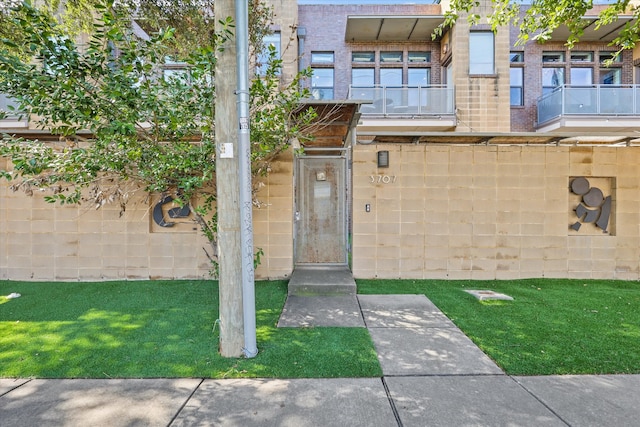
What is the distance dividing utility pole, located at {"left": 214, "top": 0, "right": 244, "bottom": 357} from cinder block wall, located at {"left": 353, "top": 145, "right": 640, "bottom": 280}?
3425 mm

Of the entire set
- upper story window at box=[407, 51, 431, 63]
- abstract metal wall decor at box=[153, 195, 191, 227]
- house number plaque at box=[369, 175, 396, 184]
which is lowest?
abstract metal wall decor at box=[153, 195, 191, 227]

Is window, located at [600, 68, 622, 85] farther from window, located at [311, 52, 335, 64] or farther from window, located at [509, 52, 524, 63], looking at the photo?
window, located at [311, 52, 335, 64]

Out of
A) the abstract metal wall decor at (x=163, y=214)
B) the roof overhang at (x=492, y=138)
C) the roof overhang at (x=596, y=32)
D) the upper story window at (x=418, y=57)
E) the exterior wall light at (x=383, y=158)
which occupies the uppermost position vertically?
the roof overhang at (x=596, y=32)

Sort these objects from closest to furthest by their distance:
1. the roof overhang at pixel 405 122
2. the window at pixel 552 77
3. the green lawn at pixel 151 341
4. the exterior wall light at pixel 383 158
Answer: the green lawn at pixel 151 341 → the exterior wall light at pixel 383 158 → the roof overhang at pixel 405 122 → the window at pixel 552 77

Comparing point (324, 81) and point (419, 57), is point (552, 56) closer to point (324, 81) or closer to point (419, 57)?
point (419, 57)

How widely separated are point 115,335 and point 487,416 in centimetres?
399

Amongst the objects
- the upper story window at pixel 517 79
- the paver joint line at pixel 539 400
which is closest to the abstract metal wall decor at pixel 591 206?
the paver joint line at pixel 539 400

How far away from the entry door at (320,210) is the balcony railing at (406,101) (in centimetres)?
497

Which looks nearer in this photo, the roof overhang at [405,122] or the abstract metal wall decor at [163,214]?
the abstract metal wall decor at [163,214]

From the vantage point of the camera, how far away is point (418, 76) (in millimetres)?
12805

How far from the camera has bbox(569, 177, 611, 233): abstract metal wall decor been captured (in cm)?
647

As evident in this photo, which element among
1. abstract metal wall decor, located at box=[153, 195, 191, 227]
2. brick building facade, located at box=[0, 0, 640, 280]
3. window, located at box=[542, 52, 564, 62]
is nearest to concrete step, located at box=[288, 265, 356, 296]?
brick building facade, located at box=[0, 0, 640, 280]

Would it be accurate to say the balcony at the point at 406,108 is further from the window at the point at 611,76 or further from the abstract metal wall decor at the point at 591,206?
the window at the point at 611,76

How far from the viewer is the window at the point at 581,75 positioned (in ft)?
41.0
